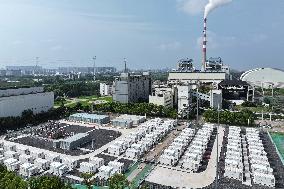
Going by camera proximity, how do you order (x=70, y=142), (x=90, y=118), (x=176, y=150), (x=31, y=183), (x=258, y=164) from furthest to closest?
(x=90, y=118) < (x=70, y=142) < (x=176, y=150) < (x=258, y=164) < (x=31, y=183)

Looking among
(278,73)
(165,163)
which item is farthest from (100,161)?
(278,73)

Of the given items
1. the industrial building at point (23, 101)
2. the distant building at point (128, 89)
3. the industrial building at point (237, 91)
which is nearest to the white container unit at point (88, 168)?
the industrial building at point (23, 101)

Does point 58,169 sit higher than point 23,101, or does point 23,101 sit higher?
point 23,101

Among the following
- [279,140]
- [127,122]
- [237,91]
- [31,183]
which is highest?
[237,91]

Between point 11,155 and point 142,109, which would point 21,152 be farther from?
point 142,109

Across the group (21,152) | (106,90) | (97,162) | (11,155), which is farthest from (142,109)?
(106,90)

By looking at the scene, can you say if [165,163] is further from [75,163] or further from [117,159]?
[75,163]
